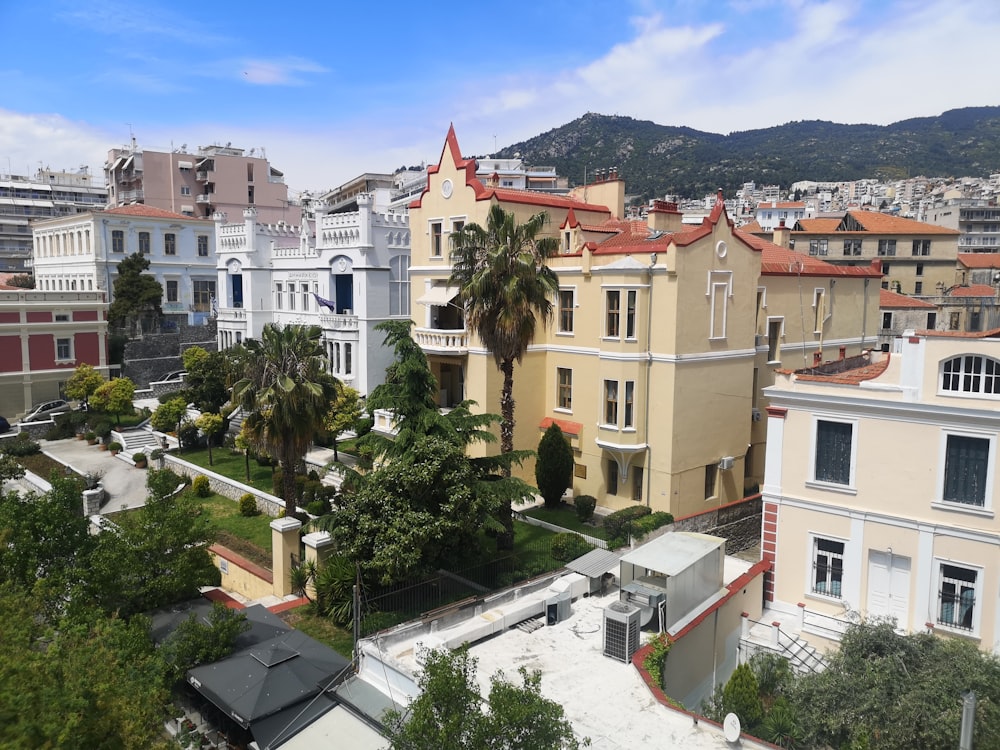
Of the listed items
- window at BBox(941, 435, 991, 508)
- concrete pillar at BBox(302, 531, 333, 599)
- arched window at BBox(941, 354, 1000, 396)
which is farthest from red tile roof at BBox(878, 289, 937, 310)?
concrete pillar at BBox(302, 531, 333, 599)

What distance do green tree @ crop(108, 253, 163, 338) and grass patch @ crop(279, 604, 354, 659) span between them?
42328 millimetres

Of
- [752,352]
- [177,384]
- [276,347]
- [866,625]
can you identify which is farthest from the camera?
[177,384]

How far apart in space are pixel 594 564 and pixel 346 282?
93.5 ft

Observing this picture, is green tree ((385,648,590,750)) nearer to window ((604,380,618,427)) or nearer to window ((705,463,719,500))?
window ((604,380,618,427))

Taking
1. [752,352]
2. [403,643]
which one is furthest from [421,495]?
[752,352]

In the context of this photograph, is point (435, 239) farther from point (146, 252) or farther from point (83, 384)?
point (146, 252)

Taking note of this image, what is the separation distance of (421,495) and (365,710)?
5.74 m

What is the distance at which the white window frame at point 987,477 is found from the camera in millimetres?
17734

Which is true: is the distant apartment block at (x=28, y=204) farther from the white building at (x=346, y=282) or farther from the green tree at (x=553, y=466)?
the green tree at (x=553, y=466)

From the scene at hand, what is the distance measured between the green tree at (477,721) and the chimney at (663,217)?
25.0m

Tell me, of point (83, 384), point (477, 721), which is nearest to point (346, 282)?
point (83, 384)

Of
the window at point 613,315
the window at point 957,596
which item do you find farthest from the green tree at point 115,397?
the window at point 957,596

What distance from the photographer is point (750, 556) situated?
89.5ft

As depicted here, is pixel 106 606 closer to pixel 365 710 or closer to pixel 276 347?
pixel 365 710
